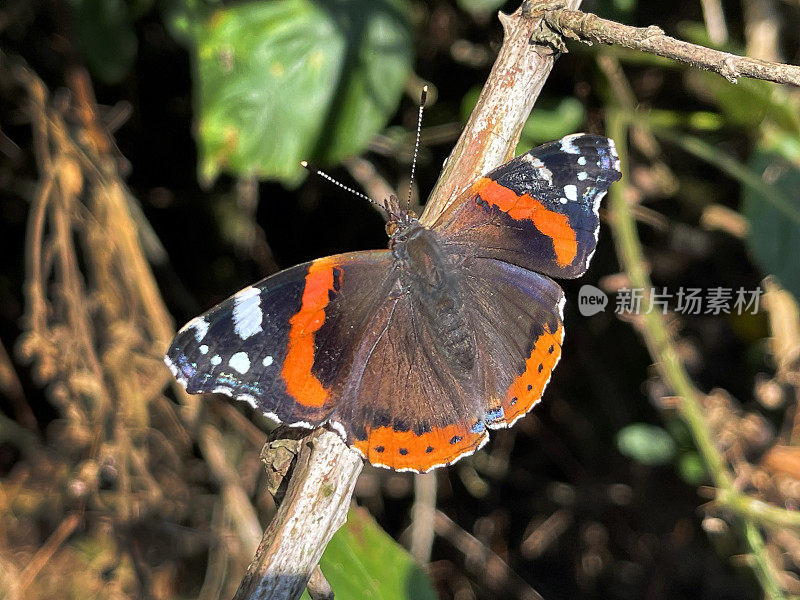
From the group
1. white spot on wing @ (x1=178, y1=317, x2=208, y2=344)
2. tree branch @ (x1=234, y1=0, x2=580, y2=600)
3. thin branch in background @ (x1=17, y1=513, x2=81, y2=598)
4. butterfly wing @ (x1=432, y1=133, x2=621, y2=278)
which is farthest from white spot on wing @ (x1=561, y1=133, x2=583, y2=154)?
thin branch in background @ (x1=17, y1=513, x2=81, y2=598)

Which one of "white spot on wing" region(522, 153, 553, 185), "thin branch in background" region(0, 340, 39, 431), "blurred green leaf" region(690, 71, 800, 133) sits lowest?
"thin branch in background" region(0, 340, 39, 431)

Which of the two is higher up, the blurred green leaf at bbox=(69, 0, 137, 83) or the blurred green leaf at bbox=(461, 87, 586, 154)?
the blurred green leaf at bbox=(461, 87, 586, 154)

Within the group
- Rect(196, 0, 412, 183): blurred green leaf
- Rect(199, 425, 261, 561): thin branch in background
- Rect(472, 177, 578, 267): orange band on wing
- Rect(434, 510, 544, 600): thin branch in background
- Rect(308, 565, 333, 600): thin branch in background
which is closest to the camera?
Rect(308, 565, 333, 600): thin branch in background

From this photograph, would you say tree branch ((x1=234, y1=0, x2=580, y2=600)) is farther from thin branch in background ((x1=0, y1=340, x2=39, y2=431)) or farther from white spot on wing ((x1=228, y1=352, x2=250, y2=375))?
thin branch in background ((x1=0, y1=340, x2=39, y2=431))

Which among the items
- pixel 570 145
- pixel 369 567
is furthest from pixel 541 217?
pixel 369 567

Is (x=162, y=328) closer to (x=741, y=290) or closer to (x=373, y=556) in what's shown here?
(x=373, y=556)

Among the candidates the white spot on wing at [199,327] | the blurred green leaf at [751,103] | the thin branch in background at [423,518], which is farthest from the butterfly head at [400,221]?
the blurred green leaf at [751,103]

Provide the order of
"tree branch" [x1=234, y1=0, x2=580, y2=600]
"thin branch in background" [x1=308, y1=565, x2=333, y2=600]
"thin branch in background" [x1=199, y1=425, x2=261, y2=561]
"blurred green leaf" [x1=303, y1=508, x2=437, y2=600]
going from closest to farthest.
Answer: "tree branch" [x1=234, y1=0, x2=580, y2=600] < "thin branch in background" [x1=308, y1=565, x2=333, y2=600] < "blurred green leaf" [x1=303, y1=508, x2=437, y2=600] < "thin branch in background" [x1=199, y1=425, x2=261, y2=561]

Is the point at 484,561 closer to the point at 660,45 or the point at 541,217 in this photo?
the point at 541,217
